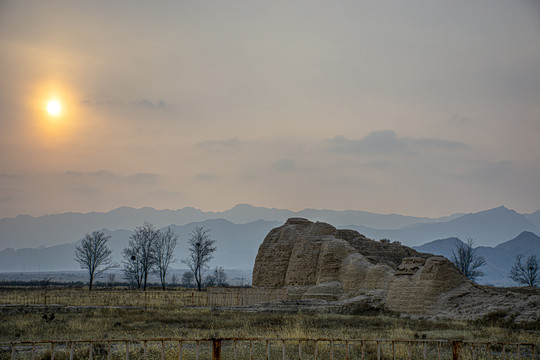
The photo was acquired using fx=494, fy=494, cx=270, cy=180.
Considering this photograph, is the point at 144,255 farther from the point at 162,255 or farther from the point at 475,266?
the point at 475,266

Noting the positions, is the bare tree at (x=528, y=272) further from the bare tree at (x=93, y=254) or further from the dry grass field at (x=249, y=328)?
the bare tree at (x=93, y=254)

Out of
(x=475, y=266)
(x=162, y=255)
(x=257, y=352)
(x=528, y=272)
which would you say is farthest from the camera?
(x=162, y=255)

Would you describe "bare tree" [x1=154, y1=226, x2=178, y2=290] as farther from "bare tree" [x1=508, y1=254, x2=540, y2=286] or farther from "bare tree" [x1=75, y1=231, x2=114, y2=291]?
"bare tree" [x1=508, y1=254, x2=540, y2=286]

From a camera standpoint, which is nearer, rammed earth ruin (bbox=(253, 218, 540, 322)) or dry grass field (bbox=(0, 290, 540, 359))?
dry grass field (bbox=(0, 290, 540, 359))

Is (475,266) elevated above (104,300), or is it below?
above

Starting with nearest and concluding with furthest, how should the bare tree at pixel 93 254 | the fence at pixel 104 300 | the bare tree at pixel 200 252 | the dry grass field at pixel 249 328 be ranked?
the dry grass field at pixel 249 328, the fence at pixel 104 300, the bare tree at pixel 93 254, the bare tree at pixel 200 252

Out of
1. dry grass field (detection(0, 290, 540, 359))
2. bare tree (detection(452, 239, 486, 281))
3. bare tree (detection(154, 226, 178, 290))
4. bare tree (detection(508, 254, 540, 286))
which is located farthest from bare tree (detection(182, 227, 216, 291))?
bare tree (detection(508, 254, 540, 286))

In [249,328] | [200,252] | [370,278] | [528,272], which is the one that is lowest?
[528,272]

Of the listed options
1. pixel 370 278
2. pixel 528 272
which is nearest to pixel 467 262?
pixel 528 272

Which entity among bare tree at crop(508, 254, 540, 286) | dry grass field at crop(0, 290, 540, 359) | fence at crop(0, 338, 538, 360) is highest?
fence at crop(0, 338, 538, 360)

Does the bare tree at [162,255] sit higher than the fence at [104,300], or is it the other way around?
the bare tree at [162,255]

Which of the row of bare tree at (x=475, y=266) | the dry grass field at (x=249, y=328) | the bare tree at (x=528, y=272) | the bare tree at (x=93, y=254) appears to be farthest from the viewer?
the bare tree at (x=93, y=254)

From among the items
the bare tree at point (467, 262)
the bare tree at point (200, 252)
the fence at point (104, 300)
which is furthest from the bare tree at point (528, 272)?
the bare tree at point (200, 252)

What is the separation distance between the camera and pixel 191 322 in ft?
84.3
